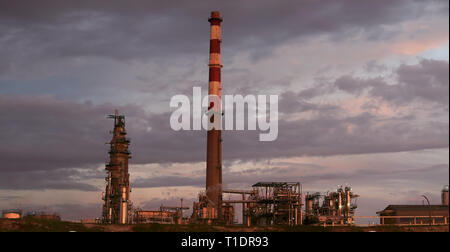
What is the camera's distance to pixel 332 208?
92438mm

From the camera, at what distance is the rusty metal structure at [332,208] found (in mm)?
88625

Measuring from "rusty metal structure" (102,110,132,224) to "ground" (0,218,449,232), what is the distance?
25.7 m

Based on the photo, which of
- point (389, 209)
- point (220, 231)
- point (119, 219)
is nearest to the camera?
point (220, 231)

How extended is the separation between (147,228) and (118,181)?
29.8 m

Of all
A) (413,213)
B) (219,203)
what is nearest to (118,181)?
(219,203)

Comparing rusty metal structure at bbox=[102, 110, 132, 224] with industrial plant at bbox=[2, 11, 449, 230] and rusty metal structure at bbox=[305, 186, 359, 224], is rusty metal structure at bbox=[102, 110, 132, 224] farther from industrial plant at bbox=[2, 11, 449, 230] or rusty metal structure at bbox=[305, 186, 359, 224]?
rusty metal structure at bbox=[305, 186, 359, 224]

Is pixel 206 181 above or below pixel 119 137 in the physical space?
below

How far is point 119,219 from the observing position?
9100 cm

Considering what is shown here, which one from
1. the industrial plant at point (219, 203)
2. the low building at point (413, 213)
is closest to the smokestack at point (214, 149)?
the industrial plant at point (219, 203)
